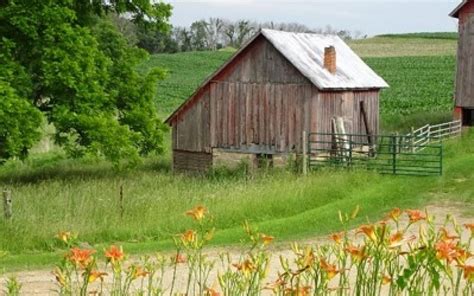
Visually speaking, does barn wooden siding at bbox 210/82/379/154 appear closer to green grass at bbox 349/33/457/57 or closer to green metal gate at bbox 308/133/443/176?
green metal gate at bbox 308/133/443/176

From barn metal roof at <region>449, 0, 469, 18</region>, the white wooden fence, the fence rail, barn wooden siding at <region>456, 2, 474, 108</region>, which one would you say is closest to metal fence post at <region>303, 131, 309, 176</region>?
the fence rail

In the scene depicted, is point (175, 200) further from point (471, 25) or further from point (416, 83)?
point (416, 83)

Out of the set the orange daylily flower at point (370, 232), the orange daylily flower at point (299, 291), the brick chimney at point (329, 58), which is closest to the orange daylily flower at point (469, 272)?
the orange daylily flower at point (370, 232)

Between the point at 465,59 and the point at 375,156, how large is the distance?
284 inches

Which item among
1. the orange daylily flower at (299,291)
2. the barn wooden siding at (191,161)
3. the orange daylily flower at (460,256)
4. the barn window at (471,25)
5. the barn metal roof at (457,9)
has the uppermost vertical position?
the barn metal roof at (457,9)

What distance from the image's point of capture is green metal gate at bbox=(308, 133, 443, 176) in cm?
2386

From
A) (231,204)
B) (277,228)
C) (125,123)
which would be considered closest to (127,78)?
(125,123)

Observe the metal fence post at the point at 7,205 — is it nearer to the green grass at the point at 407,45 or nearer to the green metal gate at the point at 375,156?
the green metal gate at the point at 375,156

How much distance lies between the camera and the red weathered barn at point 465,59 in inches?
1255

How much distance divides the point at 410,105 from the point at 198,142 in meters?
21.9

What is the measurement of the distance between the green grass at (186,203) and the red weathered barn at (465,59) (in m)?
7.26

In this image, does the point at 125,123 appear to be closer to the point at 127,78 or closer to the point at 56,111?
the point at 127,78

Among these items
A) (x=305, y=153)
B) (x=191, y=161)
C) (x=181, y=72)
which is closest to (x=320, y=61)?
(x=305, y=153)

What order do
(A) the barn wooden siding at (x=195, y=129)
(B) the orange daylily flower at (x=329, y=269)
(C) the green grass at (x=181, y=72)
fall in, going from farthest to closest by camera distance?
(C) the green grass at (x=181, y=72) → (A) the barn wooden siding at (x=195, y=129) → (B) the orange daylily flower at (x=329, y=269)
